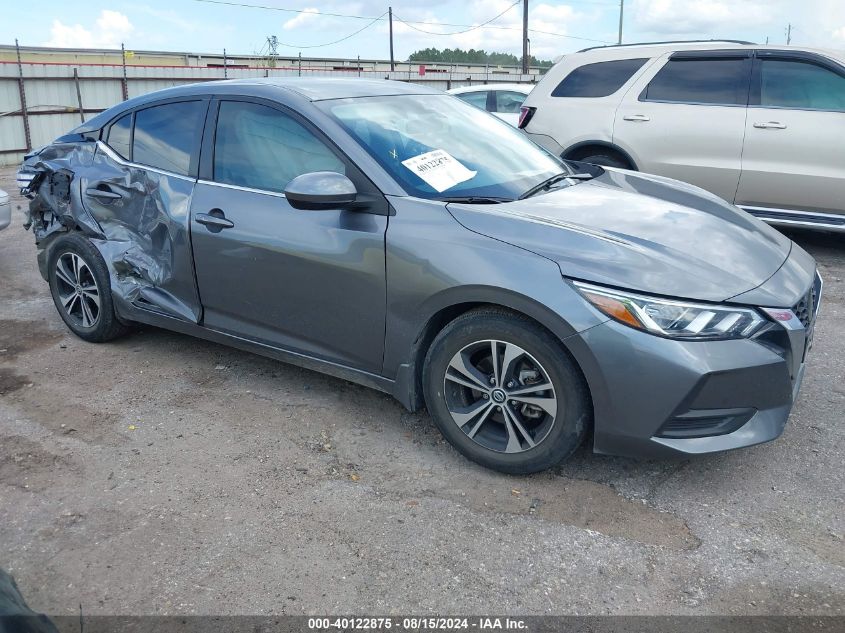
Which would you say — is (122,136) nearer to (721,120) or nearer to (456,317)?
(456,317)

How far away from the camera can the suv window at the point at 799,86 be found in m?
6.30

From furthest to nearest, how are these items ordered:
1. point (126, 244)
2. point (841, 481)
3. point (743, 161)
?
point (743, 161) → point (126, 244) → point (841, 481)

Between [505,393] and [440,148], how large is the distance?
4.33ft

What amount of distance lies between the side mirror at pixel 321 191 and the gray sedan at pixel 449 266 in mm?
10

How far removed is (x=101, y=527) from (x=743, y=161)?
5.91 meters

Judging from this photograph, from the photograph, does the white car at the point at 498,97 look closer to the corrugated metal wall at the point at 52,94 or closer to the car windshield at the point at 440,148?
the corrugated metal wall at the point at 52,94

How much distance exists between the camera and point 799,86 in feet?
21.2

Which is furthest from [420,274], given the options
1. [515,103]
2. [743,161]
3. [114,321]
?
[515,103]

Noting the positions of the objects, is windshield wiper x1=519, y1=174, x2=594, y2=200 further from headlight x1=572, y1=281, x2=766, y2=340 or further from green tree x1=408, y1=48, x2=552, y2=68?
green tree x1=408, y1=48, x2=552, y2=68

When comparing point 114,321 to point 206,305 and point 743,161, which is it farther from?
point 743,161

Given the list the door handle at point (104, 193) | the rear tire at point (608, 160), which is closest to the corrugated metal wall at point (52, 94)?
the rear tire at point (608, 160)

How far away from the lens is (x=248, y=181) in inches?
149

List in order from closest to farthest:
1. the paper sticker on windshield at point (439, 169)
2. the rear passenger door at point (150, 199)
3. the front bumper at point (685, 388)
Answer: the front bumper at point (685, 388)
the paper sticker on windshield at point (439, 169)
the rear passenger door at point (150, 199)

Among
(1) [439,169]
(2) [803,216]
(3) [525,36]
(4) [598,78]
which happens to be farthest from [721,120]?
(3) [525,36]
